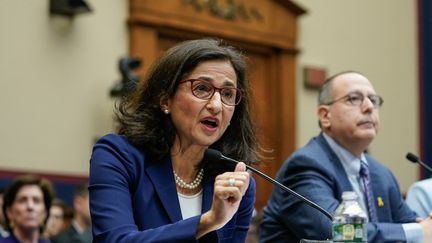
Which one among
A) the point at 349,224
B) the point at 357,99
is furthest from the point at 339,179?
the point at 349,224

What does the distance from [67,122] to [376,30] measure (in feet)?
12.1

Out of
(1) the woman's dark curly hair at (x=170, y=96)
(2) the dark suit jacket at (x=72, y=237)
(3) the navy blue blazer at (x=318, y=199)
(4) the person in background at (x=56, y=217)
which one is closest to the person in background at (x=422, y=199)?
(3) the navy blue blazer at (x=318, y=199)

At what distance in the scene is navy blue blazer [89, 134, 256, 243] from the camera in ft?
6.40

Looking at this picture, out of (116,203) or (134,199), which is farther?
(134,199)

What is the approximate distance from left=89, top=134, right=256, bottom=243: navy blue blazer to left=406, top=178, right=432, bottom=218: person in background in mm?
1194

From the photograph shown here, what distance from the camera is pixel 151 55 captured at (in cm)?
599

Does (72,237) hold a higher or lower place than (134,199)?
lower

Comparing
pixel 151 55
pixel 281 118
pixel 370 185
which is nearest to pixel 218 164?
pixel 370 185

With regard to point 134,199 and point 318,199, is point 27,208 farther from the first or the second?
point 134,199

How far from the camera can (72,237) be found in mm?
5090

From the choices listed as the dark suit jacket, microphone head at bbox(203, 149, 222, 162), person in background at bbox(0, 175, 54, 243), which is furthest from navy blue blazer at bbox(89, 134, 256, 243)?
the dark suit jacket

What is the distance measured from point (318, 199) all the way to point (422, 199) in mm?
829

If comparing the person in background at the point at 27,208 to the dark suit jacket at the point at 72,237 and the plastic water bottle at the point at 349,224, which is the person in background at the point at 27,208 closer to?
the dark suit jacket at the point at 72,237

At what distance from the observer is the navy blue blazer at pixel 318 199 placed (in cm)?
254
